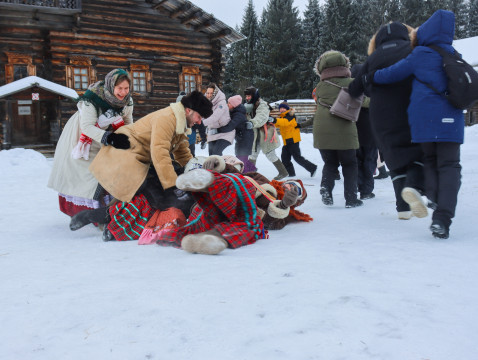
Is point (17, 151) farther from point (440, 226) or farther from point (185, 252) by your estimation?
point (440, 226)

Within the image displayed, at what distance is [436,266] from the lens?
2.44 metres

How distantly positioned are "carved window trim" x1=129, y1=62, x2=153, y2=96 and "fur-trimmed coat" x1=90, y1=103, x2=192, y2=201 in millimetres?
12256

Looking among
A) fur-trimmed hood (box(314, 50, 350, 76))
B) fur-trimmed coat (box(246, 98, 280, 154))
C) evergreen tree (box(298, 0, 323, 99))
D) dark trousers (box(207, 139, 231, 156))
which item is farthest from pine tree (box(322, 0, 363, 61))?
fur-trimmed hood (box(314, 50, 350, 76))

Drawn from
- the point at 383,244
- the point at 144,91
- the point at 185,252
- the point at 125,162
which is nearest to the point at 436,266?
Answer: the point at 383,244

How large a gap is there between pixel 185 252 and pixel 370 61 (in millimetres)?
2244

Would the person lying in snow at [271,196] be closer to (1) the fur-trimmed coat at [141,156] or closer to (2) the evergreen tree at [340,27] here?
(1) the fur-trimmed coat at [141,156]

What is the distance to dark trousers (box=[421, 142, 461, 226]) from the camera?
9.98 ft

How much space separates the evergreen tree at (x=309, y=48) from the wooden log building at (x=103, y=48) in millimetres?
20100

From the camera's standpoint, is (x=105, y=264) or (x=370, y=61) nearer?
(x=105, y=264)

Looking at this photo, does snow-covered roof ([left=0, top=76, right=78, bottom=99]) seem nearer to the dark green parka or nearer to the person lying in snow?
the dark green parka

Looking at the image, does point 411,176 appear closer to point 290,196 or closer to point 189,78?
point 290,196

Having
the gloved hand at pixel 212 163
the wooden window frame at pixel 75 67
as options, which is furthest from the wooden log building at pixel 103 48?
the gloved hand at pixel 212 163

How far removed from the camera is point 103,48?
14.9m

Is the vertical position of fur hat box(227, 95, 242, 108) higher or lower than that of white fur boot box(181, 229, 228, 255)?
higher
